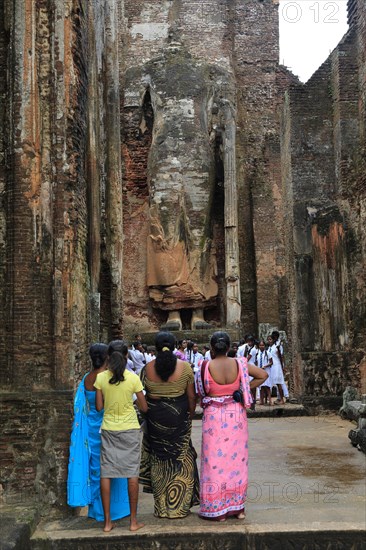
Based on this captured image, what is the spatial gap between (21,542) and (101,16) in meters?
8.15

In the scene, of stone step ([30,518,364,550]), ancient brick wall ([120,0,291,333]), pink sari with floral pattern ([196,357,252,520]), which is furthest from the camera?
ancient brick wall ([120,0,291,333])

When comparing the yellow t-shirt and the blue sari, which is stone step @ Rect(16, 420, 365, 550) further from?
the yellow t-shirt

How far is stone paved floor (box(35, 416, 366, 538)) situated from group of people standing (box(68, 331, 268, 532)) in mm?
164

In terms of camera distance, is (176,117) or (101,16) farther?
(176,117)

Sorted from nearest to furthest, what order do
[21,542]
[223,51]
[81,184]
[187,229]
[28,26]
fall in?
[21,542], [28,26], [81,184], [187,229], [223,51]

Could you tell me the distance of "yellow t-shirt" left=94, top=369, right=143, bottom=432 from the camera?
4839 millimetres

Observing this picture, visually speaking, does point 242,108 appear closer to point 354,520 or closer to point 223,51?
point 223,51

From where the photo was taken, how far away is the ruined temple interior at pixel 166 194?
5.66 metres

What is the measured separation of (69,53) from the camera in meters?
5.95

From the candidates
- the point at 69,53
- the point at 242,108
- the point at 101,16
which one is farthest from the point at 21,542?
the point at 242,108

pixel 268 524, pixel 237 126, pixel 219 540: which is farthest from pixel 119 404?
pixel 237 126

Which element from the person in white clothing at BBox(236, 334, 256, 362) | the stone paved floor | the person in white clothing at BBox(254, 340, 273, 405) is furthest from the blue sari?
the person in white clothing at BBox(236, 334, 256, 362)

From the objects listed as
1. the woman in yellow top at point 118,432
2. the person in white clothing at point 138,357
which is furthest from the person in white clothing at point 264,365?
the woman in yellow top at point 118,432

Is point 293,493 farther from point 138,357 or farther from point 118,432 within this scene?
point 138,357
